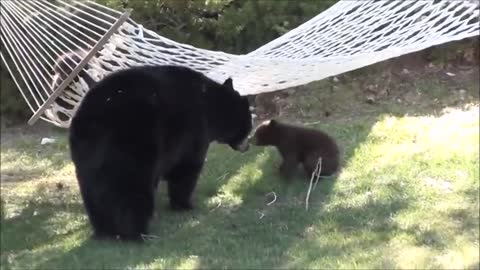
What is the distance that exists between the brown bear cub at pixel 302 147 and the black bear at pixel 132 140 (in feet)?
2.22

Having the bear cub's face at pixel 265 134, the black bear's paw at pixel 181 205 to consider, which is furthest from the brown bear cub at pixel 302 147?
the black bear's paw at pixel 181 205

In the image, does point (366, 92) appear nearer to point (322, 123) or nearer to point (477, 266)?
point (322, 123)

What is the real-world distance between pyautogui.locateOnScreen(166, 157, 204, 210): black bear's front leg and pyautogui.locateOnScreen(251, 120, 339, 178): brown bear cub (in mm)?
644

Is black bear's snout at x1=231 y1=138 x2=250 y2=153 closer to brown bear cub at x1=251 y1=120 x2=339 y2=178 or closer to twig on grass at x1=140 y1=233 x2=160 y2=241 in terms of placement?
brown bear cub at x1=251 y1=120 x2=339 y2=178

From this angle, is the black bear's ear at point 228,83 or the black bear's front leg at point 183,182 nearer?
the black bear's front leg at point 183,182

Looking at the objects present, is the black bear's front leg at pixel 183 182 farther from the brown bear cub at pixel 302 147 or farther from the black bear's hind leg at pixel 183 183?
the brown bear cub at pixel 302 147

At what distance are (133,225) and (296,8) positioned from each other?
3.03 metres

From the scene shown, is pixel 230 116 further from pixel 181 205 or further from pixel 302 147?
pixel 181 205

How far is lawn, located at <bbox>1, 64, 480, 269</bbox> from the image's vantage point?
3.72 metres

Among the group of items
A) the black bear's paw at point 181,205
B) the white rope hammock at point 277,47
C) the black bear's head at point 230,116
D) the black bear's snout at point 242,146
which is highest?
the white rope hammock at point 277,47

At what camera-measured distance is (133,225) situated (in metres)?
3.94

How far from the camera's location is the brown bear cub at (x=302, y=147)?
15.3 feet

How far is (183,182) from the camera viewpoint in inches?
171

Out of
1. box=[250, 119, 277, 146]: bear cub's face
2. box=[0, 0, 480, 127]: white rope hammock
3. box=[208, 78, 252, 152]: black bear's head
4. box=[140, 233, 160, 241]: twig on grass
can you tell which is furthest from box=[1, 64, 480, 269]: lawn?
box=[0, 0, 480, 127]: white rope hammock
